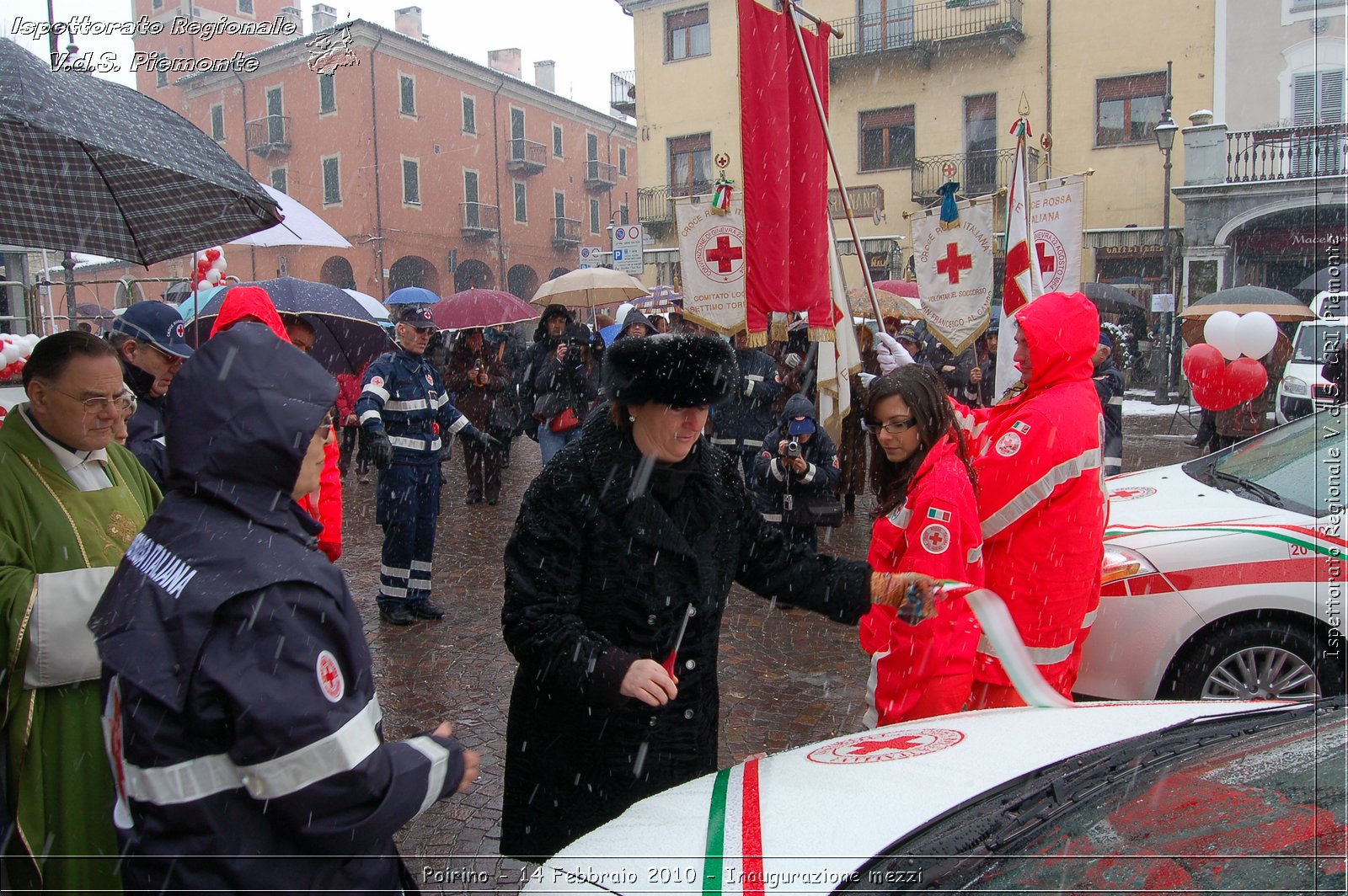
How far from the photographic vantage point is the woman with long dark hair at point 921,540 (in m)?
2.78

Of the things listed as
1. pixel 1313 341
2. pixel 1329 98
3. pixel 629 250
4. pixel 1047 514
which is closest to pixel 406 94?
pixel 629 250

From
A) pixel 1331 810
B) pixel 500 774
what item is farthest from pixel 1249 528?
pixel 500 774

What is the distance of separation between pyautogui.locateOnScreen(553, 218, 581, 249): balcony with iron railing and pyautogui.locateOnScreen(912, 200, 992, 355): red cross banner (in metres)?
40.8

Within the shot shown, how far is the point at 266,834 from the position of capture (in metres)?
1.49

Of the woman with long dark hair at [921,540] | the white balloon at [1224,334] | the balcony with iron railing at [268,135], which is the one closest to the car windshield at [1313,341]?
the white balloon at [1224,334]

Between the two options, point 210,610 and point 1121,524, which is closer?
point 210,610

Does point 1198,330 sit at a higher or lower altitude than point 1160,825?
higher

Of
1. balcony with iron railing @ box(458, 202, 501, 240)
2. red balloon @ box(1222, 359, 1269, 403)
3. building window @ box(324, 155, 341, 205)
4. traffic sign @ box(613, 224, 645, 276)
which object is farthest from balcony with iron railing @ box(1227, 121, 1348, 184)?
building window @ box(324, 155, 341, 205)

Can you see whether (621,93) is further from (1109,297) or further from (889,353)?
(889,353)

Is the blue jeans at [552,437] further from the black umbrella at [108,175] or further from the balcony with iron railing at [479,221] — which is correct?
the balcony with iron railing at [479,221]

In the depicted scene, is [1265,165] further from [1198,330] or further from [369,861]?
[369,861]

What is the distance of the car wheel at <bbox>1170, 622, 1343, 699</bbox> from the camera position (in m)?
4.10

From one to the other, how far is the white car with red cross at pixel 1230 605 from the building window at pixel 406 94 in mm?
38656

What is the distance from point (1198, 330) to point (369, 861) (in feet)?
54.1
